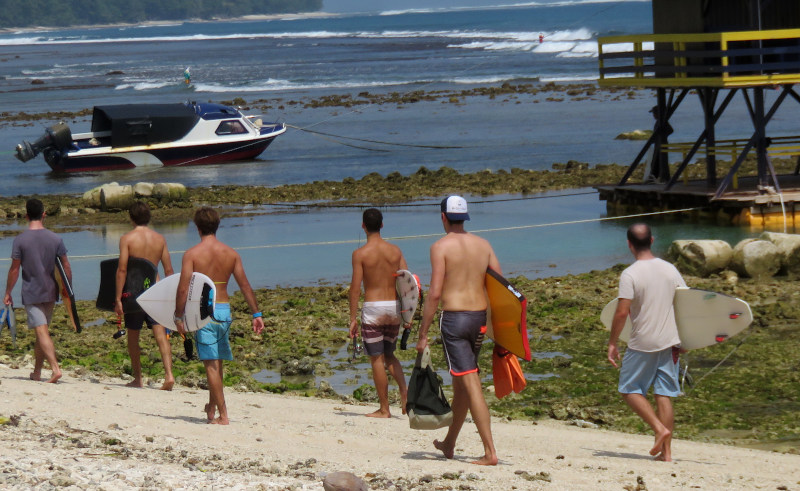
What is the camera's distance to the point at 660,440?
7.54 m

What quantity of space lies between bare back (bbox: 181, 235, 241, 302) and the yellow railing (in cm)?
1192

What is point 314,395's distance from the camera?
35.3 feet

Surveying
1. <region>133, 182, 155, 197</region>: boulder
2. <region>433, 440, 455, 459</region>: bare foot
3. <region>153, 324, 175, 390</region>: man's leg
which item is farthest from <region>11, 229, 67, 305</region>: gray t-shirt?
<region>133, 182, 155, 197</region>: boulder

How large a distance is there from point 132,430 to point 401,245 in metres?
12.2

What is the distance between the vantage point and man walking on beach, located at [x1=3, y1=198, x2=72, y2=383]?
9586mm

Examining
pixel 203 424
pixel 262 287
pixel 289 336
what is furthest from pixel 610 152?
pixel 203 424

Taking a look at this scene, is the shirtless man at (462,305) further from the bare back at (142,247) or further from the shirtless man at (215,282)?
the bare back at (142,247)

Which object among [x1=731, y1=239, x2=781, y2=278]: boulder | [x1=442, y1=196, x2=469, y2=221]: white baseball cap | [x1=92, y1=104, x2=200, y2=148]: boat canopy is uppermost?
[x1=92, y1=104, x2=200, y2=148]: boat canopy

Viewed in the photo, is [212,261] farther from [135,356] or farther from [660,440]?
[660,440]

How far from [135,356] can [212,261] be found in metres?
2.27

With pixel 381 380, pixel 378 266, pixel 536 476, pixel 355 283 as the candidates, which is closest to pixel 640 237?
pixel 536 476

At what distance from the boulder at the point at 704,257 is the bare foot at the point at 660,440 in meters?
8.32

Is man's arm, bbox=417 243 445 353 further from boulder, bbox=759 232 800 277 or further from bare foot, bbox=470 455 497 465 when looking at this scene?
boulder, bbox=759 232 800 277

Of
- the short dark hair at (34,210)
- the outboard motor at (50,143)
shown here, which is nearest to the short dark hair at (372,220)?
the short dark hair at (34,210)
